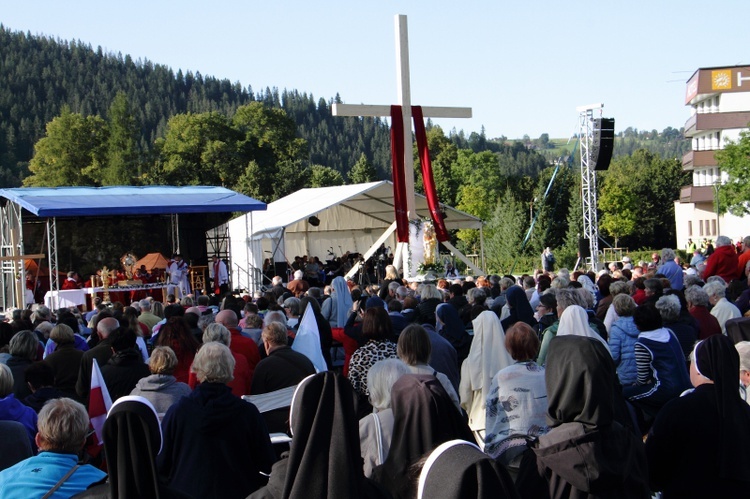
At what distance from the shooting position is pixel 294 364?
18.4 ft

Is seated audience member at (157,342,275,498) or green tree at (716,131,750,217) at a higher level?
green tree at (716,131,750,217)

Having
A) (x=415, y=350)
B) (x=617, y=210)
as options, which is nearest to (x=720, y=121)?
(x=617, y=210)

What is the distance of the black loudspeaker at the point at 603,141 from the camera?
83.9ft

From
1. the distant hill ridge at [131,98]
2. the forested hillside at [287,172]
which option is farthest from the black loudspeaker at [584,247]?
the distant hill ridge at [131,98]

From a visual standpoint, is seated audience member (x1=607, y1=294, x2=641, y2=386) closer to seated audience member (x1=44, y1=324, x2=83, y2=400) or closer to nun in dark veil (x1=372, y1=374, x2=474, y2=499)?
nun in dark veil (x1=372, y1=374, x2=474, y2=499)

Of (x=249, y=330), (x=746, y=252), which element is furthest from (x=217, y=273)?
(x=249, y=330)

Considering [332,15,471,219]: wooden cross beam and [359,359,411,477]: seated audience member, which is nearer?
[359,359,411,477]: seated audience member

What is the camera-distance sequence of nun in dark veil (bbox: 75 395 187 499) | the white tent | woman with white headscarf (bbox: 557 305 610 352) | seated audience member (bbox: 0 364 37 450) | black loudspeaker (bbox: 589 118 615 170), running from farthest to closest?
the white tent → black loudspeaker (bbox: 589 118 615 170) → woman with white headscarf (bbox: 557 305 610 352) → seated audience member (bbox: 0 364 37 450) → nun in dark veil (bbox: 75 395 187 499)

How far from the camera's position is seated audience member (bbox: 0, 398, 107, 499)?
324cm

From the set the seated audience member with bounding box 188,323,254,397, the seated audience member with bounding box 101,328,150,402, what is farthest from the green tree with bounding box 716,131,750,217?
the seated audience member with bounding box 101,328,150,402

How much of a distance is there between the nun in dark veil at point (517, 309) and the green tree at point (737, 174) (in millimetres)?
36072

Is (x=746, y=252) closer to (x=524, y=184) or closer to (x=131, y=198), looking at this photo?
(x=131, y=198)

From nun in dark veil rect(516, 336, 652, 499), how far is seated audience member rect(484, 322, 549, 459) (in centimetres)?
106

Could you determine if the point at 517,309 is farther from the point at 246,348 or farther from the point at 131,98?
the point at 131,98
